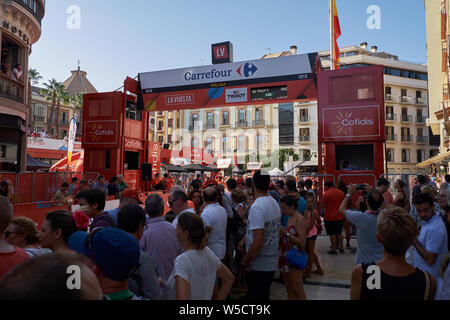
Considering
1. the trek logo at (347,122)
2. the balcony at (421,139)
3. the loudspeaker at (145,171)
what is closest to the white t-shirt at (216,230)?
the trek logo at (347,122)

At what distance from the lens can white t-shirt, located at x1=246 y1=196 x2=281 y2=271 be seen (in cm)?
333

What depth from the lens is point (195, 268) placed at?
2377mm

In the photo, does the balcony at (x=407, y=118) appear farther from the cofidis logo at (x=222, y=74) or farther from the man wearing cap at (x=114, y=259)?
the man wearing cap at (x=114, y=259)

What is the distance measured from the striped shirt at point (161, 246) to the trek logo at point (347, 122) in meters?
9.86

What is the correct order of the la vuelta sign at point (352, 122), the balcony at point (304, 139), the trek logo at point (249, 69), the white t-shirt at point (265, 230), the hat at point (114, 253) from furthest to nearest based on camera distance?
the balcony at point (304, 139), the trek logo at point (249, 69), the la vuelta sign at point (352, 122), the white t-shirt at point (265, 230), the hat at point (114, 253)

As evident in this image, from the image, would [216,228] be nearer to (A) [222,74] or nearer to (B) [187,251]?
(B) [187,251]

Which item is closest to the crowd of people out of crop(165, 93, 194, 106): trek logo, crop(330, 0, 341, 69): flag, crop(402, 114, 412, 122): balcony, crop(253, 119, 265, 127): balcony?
crop(165, 93, 194, 106): trek logo

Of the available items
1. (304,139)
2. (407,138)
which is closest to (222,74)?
(304,139)

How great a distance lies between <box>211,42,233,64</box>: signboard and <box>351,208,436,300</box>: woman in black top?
14.4m

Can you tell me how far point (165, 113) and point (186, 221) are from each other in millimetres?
55856

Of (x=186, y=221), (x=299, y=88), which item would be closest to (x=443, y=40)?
(x=299, y=88)

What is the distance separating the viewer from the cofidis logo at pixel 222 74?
13.9 meters

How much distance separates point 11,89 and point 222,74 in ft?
30.8

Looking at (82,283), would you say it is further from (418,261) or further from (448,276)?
(418,261)
